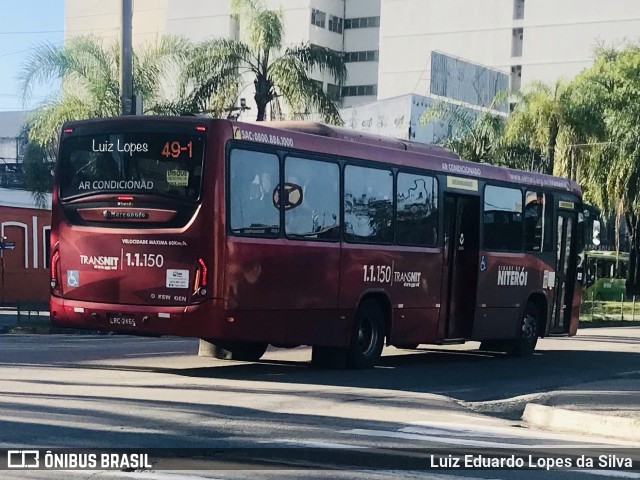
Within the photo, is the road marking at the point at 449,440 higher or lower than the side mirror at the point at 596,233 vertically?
lower

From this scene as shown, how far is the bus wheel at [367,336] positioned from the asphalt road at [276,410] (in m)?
0.35

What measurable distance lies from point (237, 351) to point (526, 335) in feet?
21.5

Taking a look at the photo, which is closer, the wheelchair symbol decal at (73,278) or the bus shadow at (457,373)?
the wheelchair symbol decal at (73,278)

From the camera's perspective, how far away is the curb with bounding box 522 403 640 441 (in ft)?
40.2

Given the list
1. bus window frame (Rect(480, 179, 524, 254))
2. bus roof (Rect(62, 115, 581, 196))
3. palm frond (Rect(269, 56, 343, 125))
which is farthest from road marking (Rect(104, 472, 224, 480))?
palm frond (Rect(269, 56, 343, 125))

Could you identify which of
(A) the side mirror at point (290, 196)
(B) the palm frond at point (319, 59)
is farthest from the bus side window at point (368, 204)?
(B) the palm frond at point (319, 59)

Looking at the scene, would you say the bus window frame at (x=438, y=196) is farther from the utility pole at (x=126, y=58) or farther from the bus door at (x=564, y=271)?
the utility pole at (x=126, y=58)

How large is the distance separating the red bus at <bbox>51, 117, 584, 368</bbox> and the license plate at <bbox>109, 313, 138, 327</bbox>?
0.03 metres

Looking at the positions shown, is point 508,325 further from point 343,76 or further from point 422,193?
point 343,76

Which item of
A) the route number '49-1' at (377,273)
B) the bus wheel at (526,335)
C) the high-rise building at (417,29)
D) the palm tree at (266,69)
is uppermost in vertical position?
the high-rise building at (417,29)

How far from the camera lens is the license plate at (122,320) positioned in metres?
16.0

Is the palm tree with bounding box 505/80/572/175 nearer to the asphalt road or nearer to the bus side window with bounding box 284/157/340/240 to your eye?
the asphalt road

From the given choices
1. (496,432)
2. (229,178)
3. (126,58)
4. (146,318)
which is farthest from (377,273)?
(126,58)

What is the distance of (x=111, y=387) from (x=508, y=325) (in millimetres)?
9991
